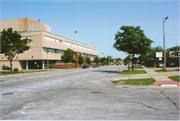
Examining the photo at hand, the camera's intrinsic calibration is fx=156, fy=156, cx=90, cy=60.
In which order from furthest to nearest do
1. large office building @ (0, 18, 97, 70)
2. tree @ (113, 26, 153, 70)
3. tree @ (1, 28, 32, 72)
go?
large office building @ (0, 18, 97, 70), tree @ (1, 28, 32, 72), tree @ (113, 26, 153, 70)

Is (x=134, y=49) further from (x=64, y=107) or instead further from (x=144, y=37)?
(x=64, y=107)

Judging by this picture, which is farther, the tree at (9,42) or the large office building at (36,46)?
the large office building at (36,46)

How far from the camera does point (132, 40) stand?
1035 inches

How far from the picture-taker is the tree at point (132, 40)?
25.9 m

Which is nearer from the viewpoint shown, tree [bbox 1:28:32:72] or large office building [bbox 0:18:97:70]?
tree [bbox 1:28:32:72]

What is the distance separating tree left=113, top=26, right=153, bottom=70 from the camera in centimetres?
2589

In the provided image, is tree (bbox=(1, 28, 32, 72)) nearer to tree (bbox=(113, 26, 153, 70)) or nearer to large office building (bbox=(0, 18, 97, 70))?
large office building (bbox=(0, 18, 97, 70))

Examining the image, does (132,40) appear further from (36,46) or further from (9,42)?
(36,46)

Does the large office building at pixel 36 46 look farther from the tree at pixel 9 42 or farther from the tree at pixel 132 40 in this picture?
the tree at pixel 132 40

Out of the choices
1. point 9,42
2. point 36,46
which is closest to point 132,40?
point 9,42

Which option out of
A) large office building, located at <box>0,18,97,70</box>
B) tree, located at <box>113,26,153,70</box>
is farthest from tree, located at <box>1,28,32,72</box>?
tree, located at <box>113,26,153,70</box>

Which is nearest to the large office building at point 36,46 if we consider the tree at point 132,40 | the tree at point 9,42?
the tree at point 9,42

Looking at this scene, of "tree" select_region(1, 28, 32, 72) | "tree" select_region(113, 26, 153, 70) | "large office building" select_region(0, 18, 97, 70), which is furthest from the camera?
"large office building" select_region(0, 18, 97, 70)

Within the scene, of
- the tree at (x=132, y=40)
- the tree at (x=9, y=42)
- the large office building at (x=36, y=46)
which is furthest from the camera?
the large office building at (x=36, y=46)
